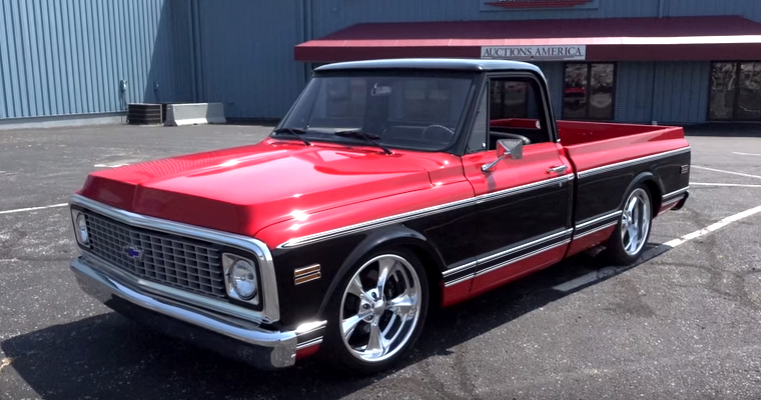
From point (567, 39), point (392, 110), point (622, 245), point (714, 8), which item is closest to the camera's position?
point (392, 110)

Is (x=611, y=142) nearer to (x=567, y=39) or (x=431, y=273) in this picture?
(x=431, y=273)

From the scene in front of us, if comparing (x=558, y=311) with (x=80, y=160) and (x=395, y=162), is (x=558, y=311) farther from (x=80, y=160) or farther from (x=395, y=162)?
(x=80, y=160)

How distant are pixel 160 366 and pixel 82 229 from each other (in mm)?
992

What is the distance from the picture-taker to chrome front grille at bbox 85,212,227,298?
346 centimetres

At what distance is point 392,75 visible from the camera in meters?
4.90

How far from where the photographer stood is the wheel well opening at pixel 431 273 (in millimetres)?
4000

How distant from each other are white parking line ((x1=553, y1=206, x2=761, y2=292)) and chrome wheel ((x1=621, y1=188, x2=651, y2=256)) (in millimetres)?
175

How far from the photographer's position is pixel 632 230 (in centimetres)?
625

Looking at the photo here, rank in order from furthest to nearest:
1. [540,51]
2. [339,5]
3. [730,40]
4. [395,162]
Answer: [339,5] → [540,51] → [730,40] → [395,162]

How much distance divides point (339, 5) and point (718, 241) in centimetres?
2300

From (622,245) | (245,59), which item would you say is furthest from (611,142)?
(245,59)

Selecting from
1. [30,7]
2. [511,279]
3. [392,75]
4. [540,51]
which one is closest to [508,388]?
[511,279]

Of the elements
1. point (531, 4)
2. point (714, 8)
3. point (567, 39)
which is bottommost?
point (567, 39)

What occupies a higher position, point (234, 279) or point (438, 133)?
point (438, 133)
